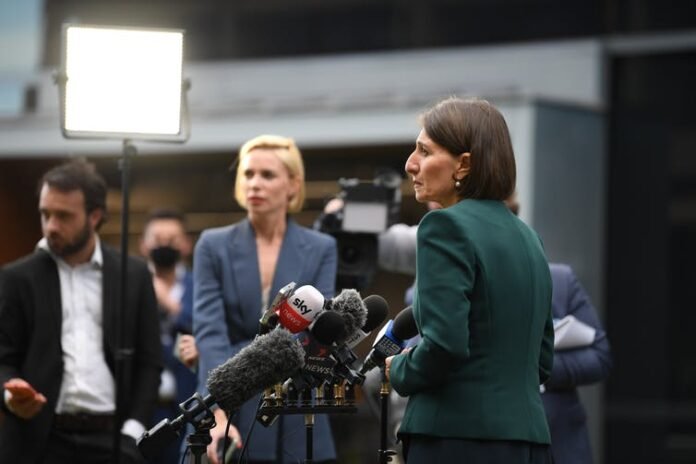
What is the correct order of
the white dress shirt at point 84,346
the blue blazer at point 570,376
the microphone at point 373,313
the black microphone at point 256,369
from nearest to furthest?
the black microphone at point 256,369, the microphone at point 373,313, the blue blazer at point 570,376, the white dress shirt at point 84,346

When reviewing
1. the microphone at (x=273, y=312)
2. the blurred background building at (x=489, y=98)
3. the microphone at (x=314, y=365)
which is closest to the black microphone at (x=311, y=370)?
the microphone at (x=314, y=365)

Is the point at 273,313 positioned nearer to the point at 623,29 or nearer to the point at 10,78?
the point at 10,78

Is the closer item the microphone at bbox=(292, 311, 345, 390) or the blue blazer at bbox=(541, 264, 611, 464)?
the microphone at bbox=(292, 311, 345, 390)

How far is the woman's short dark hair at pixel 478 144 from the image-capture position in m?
4.50

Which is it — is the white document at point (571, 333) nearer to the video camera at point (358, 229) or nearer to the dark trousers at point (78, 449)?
the video camera at point (358, 229)

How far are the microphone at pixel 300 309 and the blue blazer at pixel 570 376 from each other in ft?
6.03

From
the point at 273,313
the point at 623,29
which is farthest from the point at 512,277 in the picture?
the point at 623,29

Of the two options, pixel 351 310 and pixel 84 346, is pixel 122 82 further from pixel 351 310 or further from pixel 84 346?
pixel 351 310

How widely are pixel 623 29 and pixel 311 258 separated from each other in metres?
8.62

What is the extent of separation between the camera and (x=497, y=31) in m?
15.1

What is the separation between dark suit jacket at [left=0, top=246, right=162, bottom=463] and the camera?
6.41 meters

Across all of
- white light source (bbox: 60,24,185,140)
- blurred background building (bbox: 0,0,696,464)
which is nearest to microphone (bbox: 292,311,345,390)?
white light source (bbox: 60,24,185,140)

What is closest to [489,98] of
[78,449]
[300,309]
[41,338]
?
[41,338]

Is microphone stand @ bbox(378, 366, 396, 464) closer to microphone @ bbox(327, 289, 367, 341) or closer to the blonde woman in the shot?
microphone @ bbox(327, 289, 367, 341)
